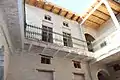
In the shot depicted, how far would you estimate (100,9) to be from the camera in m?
12.6

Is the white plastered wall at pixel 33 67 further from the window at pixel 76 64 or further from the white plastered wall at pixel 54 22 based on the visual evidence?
the white plastered wall at pixel 54 22

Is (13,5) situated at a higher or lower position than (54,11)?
lower

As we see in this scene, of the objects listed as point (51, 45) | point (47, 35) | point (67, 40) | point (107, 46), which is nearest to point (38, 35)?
point (47, 35)

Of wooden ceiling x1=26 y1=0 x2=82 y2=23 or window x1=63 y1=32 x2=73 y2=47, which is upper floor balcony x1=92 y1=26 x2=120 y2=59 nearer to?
window x1=63 y1=32 x2=73 y2=47

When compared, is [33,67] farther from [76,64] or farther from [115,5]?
[115,5]

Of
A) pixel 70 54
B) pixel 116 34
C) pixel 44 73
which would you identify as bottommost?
pixel 44 73

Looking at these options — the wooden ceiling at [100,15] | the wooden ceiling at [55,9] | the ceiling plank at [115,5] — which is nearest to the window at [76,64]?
the wooden ceiling at [55,9]

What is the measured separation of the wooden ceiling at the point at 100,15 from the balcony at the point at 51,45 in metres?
2.51

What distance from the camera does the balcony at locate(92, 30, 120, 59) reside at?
9.56 meters

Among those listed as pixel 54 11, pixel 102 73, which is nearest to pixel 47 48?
pixel 54 11

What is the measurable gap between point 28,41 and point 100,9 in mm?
6902

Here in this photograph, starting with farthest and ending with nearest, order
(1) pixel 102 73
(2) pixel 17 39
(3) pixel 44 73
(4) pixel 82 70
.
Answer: (1) pixel 102 73
(4) pixel 82 70
(3) pixel 44 73
(2) pixel 17 39

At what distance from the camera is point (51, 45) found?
9.54m

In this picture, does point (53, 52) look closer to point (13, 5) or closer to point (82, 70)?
point (82, 70)
